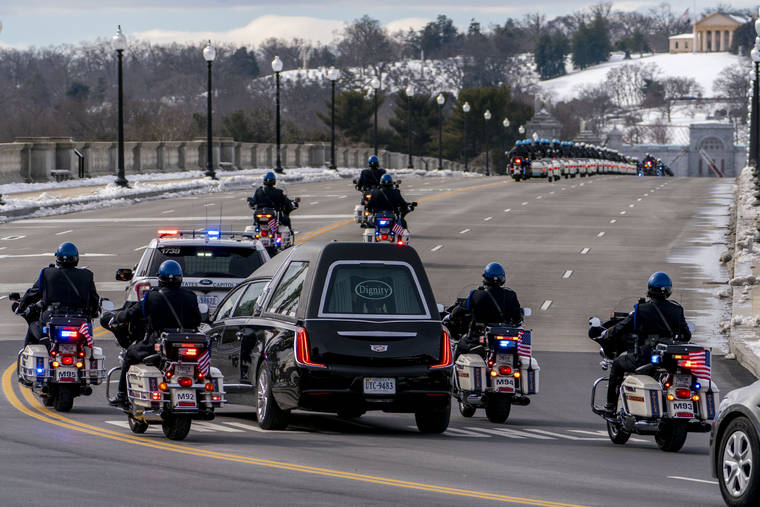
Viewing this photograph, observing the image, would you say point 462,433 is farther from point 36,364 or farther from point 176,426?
point 36,364

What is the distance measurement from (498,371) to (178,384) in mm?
3929

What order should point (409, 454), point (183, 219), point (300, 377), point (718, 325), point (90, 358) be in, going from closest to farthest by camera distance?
point (409, 454) → point (300, 377) → point (90, 358) → point (718, 325) → point (183, 219)

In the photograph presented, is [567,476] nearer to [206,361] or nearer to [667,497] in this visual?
[667,497]

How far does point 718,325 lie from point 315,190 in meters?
38.8

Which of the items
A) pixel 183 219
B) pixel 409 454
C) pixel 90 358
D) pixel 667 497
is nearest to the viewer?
pixel 667 497

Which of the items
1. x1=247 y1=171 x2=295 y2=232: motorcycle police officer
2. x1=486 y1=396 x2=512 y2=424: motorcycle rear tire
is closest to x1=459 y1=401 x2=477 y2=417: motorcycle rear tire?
x1=486 y1=396 x2=512 y2=424: motorcycle rear tire

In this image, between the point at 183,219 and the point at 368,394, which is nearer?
the point at 368,394

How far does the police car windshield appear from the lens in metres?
19.1

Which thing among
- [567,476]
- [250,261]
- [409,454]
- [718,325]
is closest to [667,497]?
[567,476]

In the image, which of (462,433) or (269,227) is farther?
(269,227)

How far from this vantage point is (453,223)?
4750 cm

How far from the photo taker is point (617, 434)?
1392 cm

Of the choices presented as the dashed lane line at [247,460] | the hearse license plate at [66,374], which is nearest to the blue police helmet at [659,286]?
the dashed lane line at [247,460]

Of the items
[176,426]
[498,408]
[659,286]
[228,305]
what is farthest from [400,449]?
[228,305]
